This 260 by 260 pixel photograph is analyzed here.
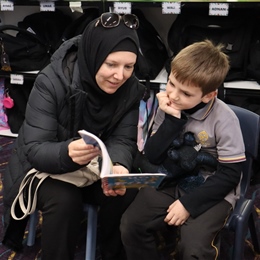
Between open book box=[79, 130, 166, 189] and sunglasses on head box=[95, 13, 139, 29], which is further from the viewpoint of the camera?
sunglasses on head box=[95, 13, 139, 29]

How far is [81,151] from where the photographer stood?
119cm

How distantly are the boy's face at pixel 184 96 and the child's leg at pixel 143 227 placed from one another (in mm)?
364

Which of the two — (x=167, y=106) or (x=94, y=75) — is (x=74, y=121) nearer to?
(x=94, y=75)

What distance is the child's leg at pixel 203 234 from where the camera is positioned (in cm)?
123

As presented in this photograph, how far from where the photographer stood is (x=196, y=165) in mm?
1374

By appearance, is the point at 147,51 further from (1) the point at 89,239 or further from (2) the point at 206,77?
(1) the point at 89,239

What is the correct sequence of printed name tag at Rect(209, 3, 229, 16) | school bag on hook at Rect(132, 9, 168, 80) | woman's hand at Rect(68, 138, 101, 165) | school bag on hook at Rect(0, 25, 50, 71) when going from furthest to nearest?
school bag on hook at Rect(0, 25, 50, 71), school bag on hook at Rect(132, 9, 168, 80), printed name tag at Rect(209, 3, 229, 16), woman's hand at Rect(68, 138, 101, 165)

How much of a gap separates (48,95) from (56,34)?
4.31ft

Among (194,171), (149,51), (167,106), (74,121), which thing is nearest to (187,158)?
(194,171)

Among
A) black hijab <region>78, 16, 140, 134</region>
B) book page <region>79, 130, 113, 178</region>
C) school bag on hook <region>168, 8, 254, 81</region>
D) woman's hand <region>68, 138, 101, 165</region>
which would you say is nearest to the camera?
book page <region>79, 130, 113, 178</region>

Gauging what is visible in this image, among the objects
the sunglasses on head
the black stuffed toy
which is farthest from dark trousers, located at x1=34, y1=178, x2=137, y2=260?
the sunglasses on head

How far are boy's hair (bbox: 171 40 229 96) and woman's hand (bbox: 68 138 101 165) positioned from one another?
0.41m

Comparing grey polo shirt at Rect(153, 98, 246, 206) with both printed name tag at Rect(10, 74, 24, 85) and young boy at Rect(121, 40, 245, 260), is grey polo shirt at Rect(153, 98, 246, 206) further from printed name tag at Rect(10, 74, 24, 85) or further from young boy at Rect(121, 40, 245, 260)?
printed name tag at Rect(10, 74, 24, 85)

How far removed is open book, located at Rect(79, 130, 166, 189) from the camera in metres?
1.04
